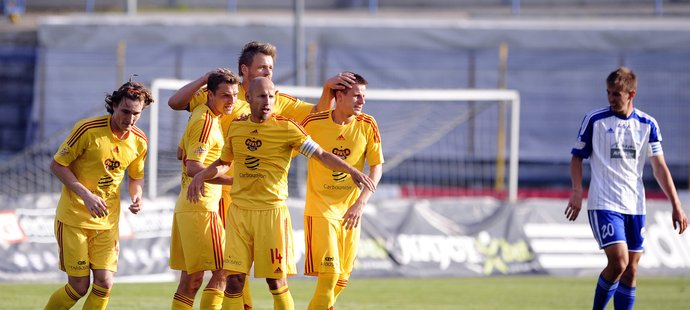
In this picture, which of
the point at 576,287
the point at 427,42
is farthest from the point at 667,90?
the point at 576,287

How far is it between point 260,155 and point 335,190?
39.3 inches

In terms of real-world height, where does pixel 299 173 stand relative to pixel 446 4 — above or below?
below

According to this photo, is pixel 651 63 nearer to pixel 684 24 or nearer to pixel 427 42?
pixel 684 24

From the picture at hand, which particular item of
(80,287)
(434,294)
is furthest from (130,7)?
(80,287)

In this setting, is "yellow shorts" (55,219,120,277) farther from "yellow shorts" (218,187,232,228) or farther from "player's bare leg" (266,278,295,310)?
"player's bare leg" (266,278,295,310)

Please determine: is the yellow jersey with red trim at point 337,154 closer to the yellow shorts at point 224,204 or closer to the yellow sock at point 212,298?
the yellow shorts at point 224,204

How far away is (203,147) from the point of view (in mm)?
8492

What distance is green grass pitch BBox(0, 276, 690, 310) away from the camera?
11.8 meters

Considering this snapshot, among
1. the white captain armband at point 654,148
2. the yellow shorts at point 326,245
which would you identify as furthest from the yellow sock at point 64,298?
the white captain armband at point 654,148

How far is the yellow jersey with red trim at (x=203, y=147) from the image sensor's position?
8477 mm

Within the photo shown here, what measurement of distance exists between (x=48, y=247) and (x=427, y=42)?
42.5ft

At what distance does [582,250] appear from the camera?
1603 centimetres

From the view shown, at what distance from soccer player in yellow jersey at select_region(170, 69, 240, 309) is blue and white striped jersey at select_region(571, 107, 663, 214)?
3163 mm

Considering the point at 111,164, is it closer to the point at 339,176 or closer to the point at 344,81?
the point at 339,176
